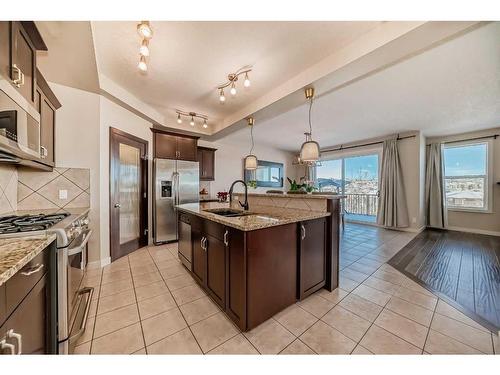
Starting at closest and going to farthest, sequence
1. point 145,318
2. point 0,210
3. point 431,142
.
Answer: point 145,318, point 0,210, point 431,142

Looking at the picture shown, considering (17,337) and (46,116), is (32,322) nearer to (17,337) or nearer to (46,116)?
(17,337)

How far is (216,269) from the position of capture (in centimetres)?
177

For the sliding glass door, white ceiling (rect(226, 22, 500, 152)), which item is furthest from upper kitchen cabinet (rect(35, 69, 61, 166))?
the sliding glass door

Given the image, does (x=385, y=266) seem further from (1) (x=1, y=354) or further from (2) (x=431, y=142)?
(2) (x=431, y=142)

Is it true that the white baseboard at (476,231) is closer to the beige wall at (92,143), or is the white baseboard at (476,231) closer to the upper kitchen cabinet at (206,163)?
the upper kitchen cabinet at (206,163)

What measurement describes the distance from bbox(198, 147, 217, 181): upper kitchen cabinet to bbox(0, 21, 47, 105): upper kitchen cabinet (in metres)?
3.11

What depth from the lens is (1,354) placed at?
0.66 meters

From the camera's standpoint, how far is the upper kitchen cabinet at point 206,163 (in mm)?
4617

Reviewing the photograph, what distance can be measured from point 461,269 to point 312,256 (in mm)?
2371

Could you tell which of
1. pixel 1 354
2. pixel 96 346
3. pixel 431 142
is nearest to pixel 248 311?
pixel 96 346

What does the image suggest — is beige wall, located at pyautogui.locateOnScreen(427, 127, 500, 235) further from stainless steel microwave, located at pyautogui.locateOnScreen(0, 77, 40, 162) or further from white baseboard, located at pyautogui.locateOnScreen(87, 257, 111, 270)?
white baseboard, located at pyautogui.locateOnScreen(87, 257, 111, 270)

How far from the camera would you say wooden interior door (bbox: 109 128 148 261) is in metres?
2.83

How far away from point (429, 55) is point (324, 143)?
3.89m

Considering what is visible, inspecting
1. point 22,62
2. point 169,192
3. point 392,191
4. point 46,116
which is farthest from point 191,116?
point 392,191
